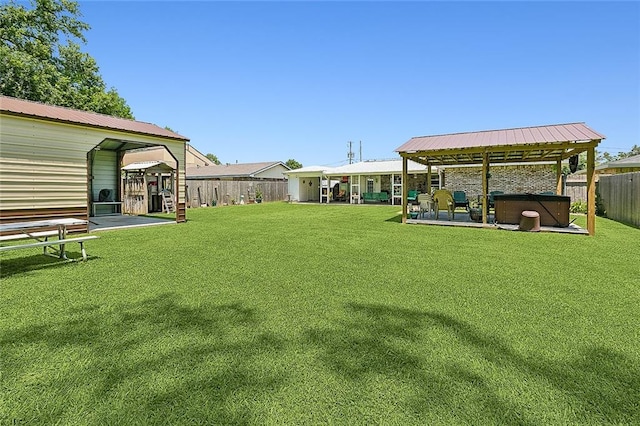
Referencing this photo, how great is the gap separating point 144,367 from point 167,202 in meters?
16.1

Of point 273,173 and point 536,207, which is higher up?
point 273,173

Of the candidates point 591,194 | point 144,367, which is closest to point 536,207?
point 591,194

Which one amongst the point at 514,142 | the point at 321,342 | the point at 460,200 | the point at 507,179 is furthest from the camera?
the point at 507,179

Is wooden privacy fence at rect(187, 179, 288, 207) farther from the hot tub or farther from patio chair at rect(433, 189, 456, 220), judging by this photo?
the hot tub

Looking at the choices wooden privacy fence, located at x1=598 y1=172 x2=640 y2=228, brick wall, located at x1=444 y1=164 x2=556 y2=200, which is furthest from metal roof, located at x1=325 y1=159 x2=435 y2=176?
wooden privacy fence, located at x1=598 y1=172 x2=640 y2=228

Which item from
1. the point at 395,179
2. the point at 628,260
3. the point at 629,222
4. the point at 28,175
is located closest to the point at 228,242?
the point at 28,175

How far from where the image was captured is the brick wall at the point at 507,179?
19.3 metres

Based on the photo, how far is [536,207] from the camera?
9656mm

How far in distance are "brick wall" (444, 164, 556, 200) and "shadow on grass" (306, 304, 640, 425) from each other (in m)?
18.8

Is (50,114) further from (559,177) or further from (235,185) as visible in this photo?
(559,177)

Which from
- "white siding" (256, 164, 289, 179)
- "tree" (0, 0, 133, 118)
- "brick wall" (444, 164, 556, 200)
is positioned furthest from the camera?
"white siding" (256, 164, 289, 179)

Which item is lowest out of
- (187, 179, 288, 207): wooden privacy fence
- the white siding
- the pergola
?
(187, 179, 288, 207): wooden privacy fence

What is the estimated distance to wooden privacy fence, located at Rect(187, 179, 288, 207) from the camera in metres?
21.1

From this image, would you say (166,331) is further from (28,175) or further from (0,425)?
(28,175)
